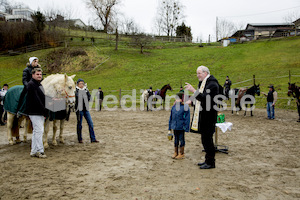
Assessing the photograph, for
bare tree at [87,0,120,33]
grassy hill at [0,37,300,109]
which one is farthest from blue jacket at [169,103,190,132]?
bare tree at [87,0,120,33]

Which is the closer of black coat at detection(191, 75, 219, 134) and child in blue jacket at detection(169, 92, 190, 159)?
black coat at detection(191, 75, 219, 134)

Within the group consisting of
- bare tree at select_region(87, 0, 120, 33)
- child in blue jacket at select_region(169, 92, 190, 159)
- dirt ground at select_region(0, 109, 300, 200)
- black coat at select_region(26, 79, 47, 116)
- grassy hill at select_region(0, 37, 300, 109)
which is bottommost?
dirt ground at select_region(0, 109, 300, 200)

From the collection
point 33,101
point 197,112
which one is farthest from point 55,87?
point 197,112

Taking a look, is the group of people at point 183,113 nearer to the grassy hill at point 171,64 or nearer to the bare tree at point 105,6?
the grassy hill at point 171,64

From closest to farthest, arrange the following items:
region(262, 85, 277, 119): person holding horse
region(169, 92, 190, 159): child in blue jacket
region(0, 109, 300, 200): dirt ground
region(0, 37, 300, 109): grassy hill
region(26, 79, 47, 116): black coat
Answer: region(0, 109, 300, 200): dirt ground → region(26, 79, 47, 116): black coat → region(169, 92, 190, 159): child in blue jacket → region(262, 85, 277, 119): person holding horse → region(0, 37, 300, 109): grassy hill

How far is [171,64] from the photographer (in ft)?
110

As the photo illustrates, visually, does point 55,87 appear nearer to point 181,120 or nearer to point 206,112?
point 181,120

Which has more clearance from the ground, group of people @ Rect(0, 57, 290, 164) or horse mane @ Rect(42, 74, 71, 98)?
horse mane @ Rect(42, 74, 71, 98)

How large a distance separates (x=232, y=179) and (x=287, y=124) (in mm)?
7904

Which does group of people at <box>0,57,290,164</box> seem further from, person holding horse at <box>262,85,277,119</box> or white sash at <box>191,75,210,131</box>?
person holding horse at <box>262,85,277,119</box>

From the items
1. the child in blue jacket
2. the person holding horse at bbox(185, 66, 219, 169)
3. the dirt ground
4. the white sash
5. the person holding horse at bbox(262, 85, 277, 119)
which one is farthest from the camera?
the person holding horse at bbox(262, 85, 277, 119)

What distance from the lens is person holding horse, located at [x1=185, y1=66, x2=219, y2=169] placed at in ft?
15.0

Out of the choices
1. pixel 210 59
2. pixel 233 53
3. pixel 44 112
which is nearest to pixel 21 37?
pixel 210 59

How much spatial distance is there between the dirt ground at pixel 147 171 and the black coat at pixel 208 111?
951mm
